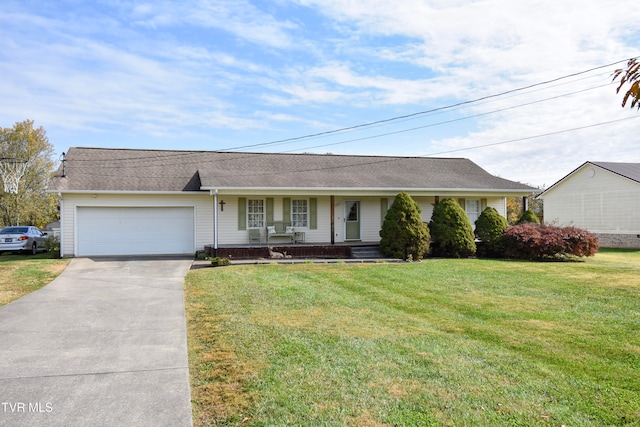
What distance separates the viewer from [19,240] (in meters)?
18.3

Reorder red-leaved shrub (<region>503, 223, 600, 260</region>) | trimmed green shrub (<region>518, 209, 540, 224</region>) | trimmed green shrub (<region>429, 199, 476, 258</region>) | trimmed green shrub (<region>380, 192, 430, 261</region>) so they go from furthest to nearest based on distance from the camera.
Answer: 1. trimmed green shrub (<region>518, 209, 540, 224</region>)
2. trimmed green shrub (<region>429, 199, 476, 258</region>)
3. red-leaved shrub (<region>503, 223, 600, 260</region>)
4. trimmed green shrub (<region>380, 192, 430, 261</region>)

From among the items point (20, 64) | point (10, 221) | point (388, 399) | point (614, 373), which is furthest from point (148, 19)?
point (10, 221)

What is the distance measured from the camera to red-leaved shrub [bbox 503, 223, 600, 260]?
16484 millimetres

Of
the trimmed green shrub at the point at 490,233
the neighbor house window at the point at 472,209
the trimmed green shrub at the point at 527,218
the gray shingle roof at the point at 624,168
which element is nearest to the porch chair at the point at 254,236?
the trimmed green shrub at the point at 490,233

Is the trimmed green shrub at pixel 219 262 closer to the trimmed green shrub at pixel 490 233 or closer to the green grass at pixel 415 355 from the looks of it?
the green grass at pixel 415 355

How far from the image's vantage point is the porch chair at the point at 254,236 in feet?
59.0

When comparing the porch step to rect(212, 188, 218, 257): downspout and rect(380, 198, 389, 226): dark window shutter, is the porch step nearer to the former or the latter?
rect(380, 198, 389, 226): dark window shutter

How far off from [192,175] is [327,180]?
580 cm

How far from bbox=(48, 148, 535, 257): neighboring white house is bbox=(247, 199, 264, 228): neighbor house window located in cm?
4

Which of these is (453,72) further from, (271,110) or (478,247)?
(271,110)

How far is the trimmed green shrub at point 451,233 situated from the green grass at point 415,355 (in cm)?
666

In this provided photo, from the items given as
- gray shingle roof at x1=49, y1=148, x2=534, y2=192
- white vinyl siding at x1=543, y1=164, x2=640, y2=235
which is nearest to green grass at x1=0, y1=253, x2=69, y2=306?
gray shingle roof at x1=49, y1=148, x2=534, y2=192

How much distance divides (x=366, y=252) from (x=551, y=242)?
6.91 m

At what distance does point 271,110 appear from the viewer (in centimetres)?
2116
